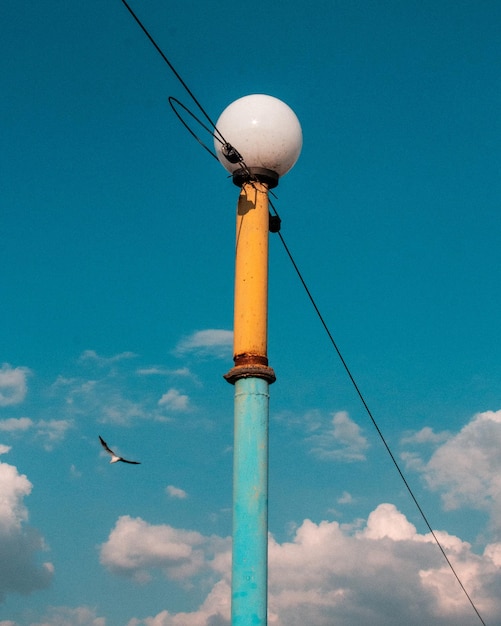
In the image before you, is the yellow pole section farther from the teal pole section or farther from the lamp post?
the teal pole section

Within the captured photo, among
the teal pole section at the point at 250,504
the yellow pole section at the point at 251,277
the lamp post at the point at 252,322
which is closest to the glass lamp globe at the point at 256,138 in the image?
the lamp post at the point at 252,322

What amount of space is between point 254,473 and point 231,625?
5.81ft

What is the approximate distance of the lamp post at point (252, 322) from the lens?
9.76m

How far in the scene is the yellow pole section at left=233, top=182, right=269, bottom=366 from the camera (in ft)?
35.1

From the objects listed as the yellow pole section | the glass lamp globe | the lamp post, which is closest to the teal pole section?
the lamp post

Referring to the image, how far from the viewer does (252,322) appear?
10750mm

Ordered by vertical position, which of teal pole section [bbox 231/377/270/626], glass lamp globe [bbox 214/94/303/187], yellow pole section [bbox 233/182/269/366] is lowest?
teal pole section [bbox 231/377/270/626]

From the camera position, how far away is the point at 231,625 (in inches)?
380

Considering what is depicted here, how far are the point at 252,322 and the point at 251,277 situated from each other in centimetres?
64

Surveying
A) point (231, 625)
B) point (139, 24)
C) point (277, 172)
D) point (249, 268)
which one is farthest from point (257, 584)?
point (139, 24)

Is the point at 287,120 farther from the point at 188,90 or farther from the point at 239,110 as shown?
the point at 188,90

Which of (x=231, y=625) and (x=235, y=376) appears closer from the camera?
(x=231, y=625)

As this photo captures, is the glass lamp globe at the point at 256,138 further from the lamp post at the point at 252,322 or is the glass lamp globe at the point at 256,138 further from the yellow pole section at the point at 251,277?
the yellow pole section at the point at 251,277

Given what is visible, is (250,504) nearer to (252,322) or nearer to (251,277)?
(252,322)
